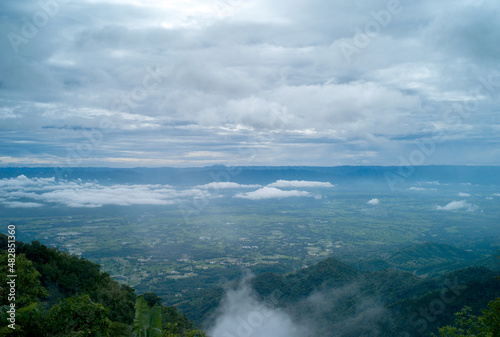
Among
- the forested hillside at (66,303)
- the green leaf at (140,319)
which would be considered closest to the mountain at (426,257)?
the forested hillside at (66,303)

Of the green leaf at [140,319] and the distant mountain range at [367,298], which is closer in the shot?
the green leaf at [140,319]

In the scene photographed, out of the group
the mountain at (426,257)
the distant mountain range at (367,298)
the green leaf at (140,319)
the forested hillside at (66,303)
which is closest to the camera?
the forested hillside at (66,303)

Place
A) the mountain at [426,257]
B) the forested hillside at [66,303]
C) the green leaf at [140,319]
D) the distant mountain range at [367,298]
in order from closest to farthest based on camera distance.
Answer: the forested hillside at [66,303] → the green leaf at [140,319] → the distant mountain range at [367,298] → the mountain at [426,257]

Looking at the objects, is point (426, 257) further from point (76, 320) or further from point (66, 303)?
point (66, 303)

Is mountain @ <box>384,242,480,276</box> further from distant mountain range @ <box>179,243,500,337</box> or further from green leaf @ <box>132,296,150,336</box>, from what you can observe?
green leaf @ <box>132,296,150,336</box>

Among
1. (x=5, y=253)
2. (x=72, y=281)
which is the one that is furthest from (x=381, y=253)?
(x=5, y=253)

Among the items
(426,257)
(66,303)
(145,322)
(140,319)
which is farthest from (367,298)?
(426,257)

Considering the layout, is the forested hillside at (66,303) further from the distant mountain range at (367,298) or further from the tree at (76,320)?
the distant mountain range at (367,298)

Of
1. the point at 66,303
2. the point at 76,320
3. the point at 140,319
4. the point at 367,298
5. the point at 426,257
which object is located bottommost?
the point at 426,257

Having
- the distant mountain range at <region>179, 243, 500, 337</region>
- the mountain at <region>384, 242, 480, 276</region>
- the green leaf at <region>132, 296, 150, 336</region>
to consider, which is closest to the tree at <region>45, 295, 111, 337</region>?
the green leaf at <region>132, 296, 150, 336</region>

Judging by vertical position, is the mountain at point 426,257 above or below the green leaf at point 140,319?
below

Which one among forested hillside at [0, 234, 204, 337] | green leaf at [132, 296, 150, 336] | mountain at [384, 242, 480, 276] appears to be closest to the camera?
forested hillside at [0, 234, 204, 337]

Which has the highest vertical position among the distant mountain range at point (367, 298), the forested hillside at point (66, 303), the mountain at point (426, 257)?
the forested hillside at point (66, 303)
